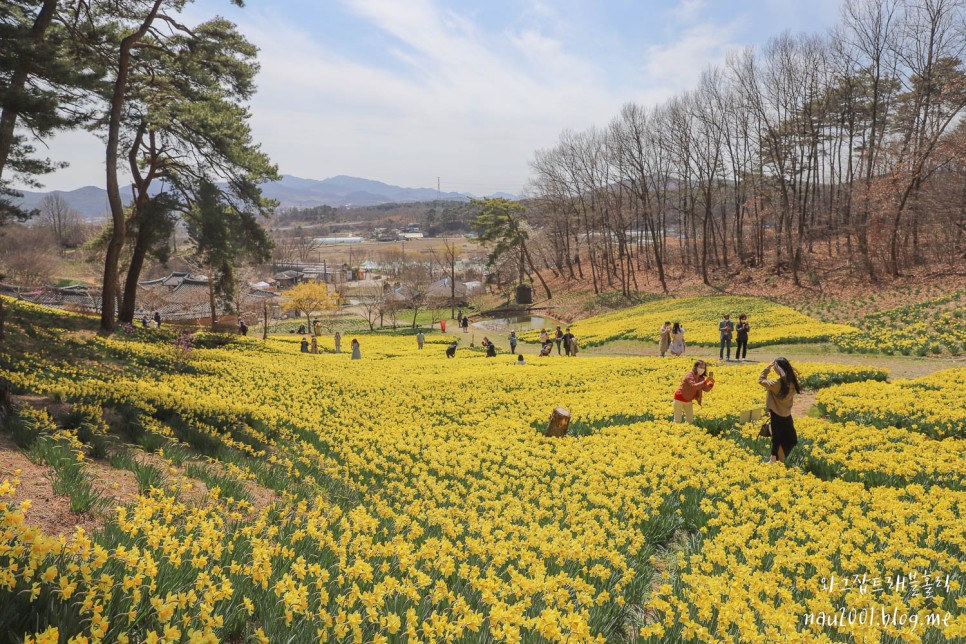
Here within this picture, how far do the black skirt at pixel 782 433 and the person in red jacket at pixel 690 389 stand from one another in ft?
7.15

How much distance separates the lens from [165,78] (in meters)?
18.9

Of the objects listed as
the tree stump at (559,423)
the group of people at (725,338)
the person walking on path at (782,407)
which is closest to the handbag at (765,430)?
the person walking on path at (782,407)

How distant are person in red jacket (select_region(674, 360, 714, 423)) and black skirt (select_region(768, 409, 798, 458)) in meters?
2.18

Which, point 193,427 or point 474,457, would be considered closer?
point 193,427

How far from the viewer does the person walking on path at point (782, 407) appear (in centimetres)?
826

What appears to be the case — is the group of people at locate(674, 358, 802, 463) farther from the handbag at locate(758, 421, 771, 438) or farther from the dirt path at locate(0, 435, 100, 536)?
the dirt path at locate(0, 435, 100, 536)

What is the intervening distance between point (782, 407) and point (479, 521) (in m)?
5.58

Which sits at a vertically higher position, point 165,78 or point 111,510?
point 165,78

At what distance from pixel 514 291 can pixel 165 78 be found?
56232mm

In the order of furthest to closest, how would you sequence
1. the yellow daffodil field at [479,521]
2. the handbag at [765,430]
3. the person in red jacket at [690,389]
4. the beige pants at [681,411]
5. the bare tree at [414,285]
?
1. the bare tree at [414,285]
2. the beige pants at [681,411]
3. the person in red jacket at [690,389]
4. the handbag at [765,430]
5. the yellow daffodil field at [479,521]

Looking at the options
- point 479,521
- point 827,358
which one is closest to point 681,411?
point 479,521

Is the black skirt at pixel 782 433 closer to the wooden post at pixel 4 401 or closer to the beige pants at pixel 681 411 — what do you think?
the beige pants at pixel 681 411

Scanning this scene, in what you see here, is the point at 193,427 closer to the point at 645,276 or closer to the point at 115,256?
the point at 115,256

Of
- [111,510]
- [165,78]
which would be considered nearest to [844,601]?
[111,510]
